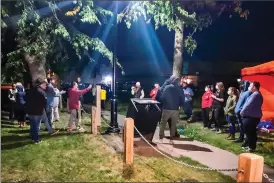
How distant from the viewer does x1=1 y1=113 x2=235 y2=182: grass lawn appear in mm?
5785

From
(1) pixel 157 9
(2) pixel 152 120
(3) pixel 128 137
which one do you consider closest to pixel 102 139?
(2) pixel 152 120

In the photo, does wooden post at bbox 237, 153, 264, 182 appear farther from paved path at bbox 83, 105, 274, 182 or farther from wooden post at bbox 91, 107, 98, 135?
wooden post at bbox 91, 107, 98, 135

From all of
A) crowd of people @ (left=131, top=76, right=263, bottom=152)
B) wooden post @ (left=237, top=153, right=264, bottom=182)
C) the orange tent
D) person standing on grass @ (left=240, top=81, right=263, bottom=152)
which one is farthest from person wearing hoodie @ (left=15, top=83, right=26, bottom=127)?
wooden post @ (left=237, top=153, right=264, bottom=182)

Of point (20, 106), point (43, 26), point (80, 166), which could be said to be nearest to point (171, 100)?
point (80, 166)

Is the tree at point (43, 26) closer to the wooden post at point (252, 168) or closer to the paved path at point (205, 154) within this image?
the paved path at point (205, 154)

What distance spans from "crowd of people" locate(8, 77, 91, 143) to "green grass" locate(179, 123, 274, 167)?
3.91 meters

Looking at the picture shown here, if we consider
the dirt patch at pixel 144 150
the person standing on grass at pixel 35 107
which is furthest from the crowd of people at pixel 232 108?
the person standing on grass at pixel 35 107

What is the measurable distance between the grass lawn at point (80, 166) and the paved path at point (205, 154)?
443 mm

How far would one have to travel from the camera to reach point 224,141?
938 cm

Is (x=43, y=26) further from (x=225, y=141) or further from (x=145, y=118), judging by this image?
(x=225, y=141)

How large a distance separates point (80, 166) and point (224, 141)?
491 cm

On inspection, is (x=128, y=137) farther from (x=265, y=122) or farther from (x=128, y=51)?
(x=128, y=51)

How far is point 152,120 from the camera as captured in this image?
321 inches

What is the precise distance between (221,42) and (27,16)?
34614 millimetres
